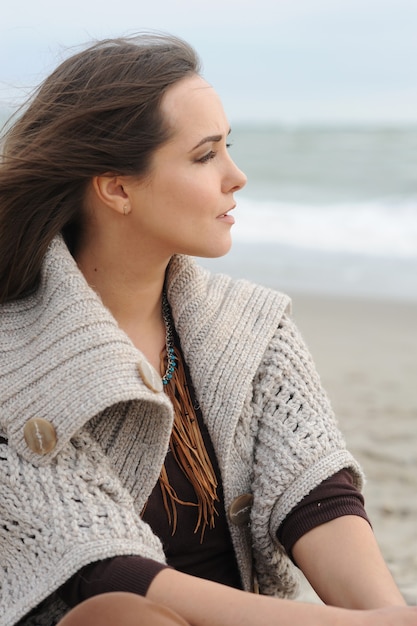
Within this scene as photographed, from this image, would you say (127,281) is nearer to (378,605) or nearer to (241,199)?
(378,605)

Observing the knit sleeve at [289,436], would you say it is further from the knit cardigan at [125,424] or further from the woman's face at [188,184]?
the woman's face at [188,184]

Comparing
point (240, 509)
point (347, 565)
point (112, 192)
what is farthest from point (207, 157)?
point (347, 565)

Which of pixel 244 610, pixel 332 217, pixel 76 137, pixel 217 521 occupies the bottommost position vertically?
pixel 332 217

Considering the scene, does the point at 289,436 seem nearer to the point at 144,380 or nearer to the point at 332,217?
the point at 144,380

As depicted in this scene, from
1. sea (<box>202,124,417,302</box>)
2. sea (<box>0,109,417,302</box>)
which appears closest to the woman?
sea (<box>202,124,417,302</box>)

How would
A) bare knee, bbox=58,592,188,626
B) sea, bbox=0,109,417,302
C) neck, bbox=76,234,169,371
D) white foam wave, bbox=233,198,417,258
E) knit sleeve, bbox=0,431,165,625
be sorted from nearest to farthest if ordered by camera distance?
1. bare knee, bbox=58,592,188,626
2. knit sleeve, bbox=0,431,165,625
3. neck, bbox=76,234,169,371
4. sea, bbox=0,109,417,302
5. white foam wave, bbox=233,198,417,258

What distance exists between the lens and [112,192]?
207 cm

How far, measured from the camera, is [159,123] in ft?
6.63

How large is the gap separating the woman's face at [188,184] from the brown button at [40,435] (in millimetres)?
471

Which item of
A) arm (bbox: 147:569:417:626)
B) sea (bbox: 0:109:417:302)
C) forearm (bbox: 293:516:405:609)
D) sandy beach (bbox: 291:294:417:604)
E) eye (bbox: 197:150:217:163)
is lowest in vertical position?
sea (bbox: 0:109:417:302)

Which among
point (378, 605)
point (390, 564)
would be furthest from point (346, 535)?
point (390, 564)

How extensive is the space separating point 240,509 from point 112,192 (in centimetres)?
73

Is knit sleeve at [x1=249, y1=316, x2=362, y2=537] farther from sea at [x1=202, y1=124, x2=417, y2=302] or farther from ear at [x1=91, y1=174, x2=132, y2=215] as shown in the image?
sea at [x1=202, y1=124, x2=417, y2=302]

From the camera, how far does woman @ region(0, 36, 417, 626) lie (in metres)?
1.86
